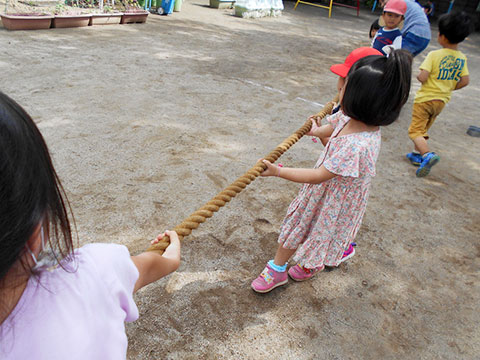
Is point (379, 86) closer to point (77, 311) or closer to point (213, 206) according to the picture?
point (213, 206)

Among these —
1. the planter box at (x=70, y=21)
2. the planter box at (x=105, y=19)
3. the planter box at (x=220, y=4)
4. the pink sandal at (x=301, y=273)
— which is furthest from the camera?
the planter box at (x=220, y=4)

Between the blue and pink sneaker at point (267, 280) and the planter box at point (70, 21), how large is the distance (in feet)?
20.7

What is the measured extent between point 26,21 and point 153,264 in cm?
653

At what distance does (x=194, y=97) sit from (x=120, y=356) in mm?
4049

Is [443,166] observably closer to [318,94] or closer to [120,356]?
[318,94]

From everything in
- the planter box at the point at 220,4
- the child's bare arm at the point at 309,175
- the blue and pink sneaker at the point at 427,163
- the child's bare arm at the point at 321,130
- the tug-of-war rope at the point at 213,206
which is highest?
the planter box at the point at 220,4

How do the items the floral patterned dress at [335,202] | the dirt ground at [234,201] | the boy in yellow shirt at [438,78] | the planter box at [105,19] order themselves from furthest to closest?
the planter box at [105,19], the boy in yellow shirt at [438,78], the dirt ground at [234,201], the floral patterned dress at [335,202]

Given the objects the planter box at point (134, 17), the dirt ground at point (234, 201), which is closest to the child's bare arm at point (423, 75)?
the dirt ground at point (234, 201)

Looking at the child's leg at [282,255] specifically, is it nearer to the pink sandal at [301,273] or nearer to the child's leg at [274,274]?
the child's leg at [274,274]

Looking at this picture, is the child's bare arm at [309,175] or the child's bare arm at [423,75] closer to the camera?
the child's bare arm at [309,175]

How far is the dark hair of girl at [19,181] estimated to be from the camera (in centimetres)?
57

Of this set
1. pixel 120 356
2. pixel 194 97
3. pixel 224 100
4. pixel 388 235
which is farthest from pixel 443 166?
pixel 120 356

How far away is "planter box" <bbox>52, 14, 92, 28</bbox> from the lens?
6.44 meters

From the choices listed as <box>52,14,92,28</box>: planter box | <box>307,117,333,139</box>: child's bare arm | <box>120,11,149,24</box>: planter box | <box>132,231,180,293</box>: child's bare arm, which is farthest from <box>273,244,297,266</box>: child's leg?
<box>120,11,149,24</box>: planter box
